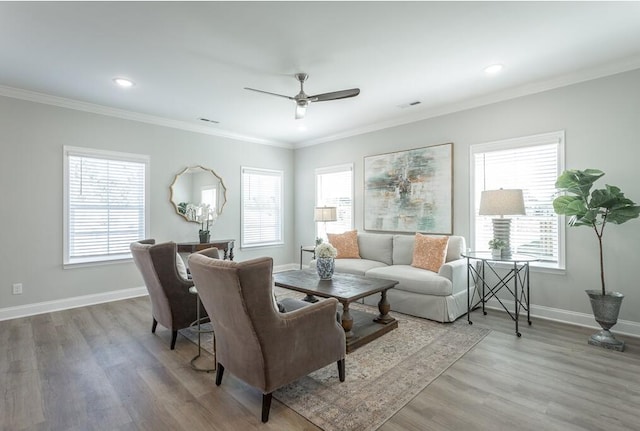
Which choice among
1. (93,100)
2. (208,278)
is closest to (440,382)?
(208,278)

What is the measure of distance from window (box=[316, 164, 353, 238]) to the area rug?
291 cm

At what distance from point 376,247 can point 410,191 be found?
1.04 m

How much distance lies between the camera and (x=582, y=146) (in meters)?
3.57

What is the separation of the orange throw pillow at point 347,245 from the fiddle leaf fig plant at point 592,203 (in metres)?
2.77

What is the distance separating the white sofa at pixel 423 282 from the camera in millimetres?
3686

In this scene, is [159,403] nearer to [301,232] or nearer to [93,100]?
[93,100]

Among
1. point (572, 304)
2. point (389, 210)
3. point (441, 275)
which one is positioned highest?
point (389, 210)

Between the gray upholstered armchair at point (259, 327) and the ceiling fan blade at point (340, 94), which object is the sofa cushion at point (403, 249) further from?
the gray upholstered armchair at point (259, 327)

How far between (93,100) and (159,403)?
407cm

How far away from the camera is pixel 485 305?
4285mm

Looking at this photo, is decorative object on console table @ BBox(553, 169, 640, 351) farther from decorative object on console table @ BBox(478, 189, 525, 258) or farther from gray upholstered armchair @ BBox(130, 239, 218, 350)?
gray upholstered armchair @ BBox(130, 239, 218, 350)

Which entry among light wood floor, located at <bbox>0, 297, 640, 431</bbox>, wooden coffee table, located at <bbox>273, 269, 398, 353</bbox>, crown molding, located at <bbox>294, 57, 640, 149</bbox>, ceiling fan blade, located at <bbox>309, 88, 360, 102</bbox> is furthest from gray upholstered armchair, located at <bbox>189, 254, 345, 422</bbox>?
crown molding, located at <bbox>294, 57, 640, 149</bbox>

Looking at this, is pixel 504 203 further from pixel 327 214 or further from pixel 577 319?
pixel 327 214

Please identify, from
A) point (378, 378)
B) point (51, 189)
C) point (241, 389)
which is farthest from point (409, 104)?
point (51, 189)
